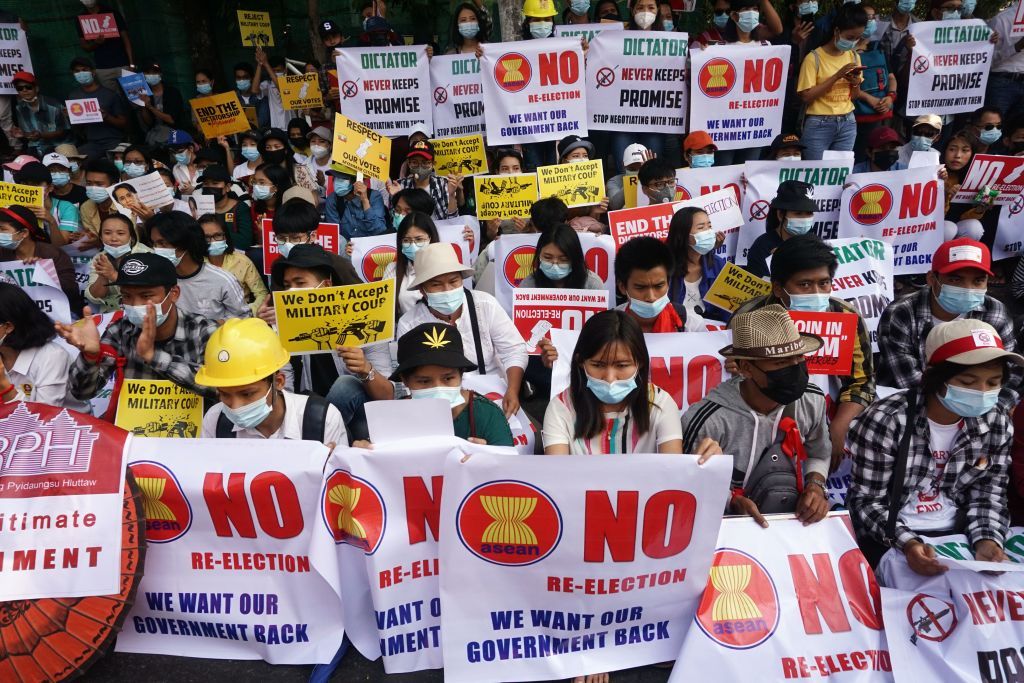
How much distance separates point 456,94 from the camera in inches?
366

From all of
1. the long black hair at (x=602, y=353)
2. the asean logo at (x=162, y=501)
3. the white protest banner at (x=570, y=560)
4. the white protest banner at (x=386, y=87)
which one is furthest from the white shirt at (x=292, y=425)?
the white protest banner at (x=386, y=87)

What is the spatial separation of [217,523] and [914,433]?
3283 millimetres

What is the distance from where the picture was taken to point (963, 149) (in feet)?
25.1

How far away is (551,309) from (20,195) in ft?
19.0

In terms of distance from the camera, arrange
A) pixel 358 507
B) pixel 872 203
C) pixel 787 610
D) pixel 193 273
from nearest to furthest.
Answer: pixel 787 610 → pixel 358 507 → pixel 193 273 → pixel 872 203

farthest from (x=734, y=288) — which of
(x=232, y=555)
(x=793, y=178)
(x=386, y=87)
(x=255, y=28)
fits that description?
(x=255, y=28)

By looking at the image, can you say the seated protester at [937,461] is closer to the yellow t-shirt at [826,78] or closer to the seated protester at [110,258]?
the seated protester at [110,258]

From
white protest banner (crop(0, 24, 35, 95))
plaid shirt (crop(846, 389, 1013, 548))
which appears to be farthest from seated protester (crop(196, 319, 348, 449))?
white protest banner (crop(0, 24, 35, 95))

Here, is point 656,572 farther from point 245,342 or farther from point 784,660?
point 245,342

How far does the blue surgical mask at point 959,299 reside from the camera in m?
4.46

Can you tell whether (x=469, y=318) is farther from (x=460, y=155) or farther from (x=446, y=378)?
(x=460, y=155)

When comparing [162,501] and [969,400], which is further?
[162,501]

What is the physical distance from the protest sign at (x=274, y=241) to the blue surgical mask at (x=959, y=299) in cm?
486

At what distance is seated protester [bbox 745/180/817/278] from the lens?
6.09 m
